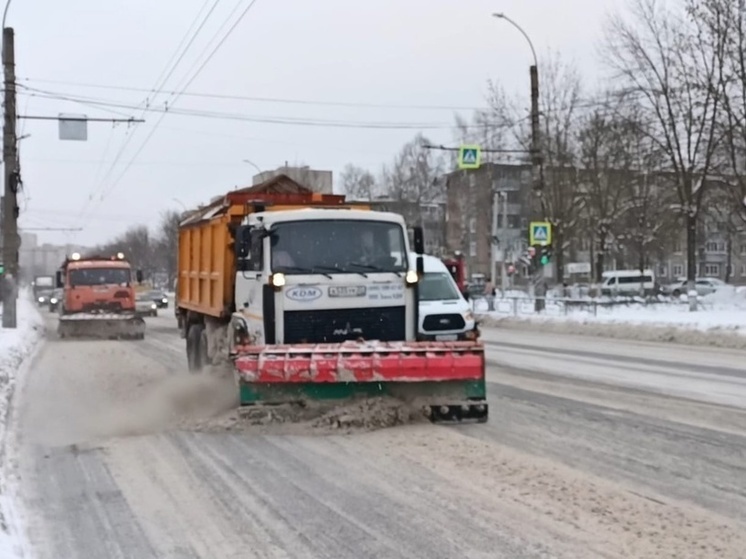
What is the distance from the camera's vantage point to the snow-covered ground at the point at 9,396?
20.3 feet

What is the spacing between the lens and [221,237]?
14.3 metres

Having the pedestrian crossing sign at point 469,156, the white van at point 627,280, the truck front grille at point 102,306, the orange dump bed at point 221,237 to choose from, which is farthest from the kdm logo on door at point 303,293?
the white van at point 627,280

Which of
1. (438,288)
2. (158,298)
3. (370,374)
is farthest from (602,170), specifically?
(370,374)

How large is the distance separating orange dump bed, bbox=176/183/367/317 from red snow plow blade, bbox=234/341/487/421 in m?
3.27

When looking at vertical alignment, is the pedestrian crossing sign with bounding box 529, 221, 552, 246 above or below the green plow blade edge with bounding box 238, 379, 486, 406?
above

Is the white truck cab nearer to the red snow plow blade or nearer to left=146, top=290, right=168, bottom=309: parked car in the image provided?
the red snow plow blade

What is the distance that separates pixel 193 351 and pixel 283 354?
6.91 m

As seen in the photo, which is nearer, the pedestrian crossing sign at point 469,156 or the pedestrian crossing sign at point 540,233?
the pedestrian crossing sign at point 469,156

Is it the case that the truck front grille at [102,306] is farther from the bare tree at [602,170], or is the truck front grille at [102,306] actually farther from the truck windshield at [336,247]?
the bare tree at [602,170]

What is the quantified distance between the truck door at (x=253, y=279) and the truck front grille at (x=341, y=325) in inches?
12.6

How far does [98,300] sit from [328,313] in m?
22.9

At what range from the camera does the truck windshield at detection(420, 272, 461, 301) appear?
18156 mm

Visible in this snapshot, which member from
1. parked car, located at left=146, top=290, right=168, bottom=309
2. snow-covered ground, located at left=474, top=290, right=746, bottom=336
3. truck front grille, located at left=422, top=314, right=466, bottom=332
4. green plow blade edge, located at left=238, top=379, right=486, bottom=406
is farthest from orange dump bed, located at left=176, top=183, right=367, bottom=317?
parked car, located at left=146, top=290, right=168, bottom=309

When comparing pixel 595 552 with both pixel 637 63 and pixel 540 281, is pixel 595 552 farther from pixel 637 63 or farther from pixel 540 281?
pixel 637 63
